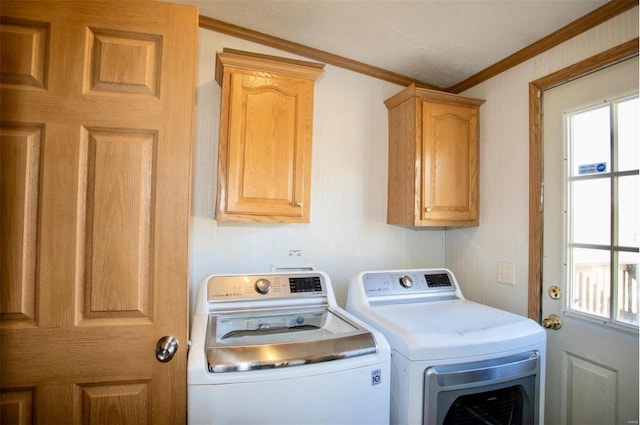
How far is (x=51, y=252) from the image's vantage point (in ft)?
3.34

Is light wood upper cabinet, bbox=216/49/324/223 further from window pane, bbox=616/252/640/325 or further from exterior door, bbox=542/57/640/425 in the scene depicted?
window pane, bbox=616/252/640/325

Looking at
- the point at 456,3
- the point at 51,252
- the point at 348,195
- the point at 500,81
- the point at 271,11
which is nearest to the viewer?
the point at 51,252

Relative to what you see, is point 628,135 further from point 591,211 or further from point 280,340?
point 280,340

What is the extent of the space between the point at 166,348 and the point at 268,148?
97cm

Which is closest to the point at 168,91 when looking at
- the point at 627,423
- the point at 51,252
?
the point at 51,252

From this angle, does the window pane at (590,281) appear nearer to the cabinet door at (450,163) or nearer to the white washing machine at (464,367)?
the white washing machine at (464,367)

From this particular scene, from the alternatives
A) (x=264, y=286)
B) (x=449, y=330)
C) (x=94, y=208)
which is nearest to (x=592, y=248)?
(x=449, y=330)

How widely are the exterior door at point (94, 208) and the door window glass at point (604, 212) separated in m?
1.65

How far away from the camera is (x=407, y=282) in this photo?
5.82ft

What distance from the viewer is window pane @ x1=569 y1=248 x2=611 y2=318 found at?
4.51 feet

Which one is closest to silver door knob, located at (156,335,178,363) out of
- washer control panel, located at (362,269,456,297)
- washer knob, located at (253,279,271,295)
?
washer knob, located at (253,279,271,295)

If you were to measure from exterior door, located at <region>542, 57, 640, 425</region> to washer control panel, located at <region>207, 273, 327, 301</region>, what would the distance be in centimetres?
113

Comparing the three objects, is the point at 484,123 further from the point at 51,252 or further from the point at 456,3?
the point at 51,252

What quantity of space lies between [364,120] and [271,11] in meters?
0.82
